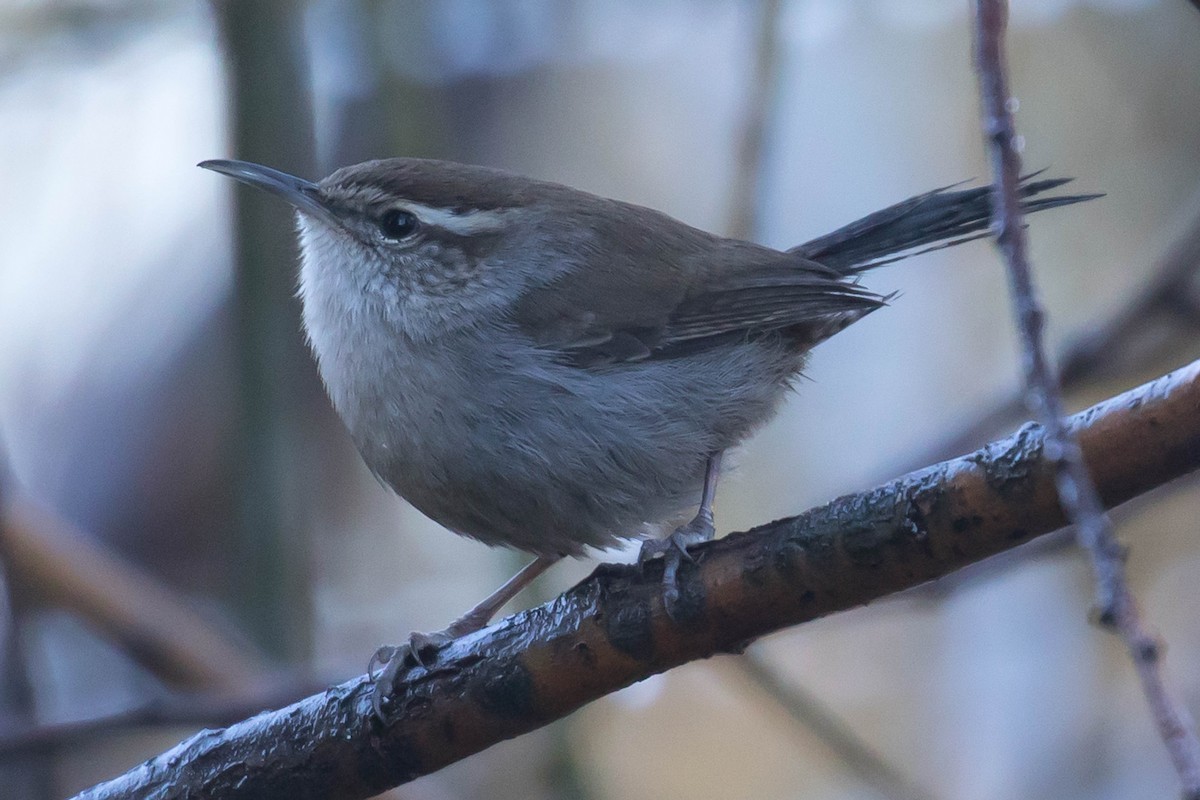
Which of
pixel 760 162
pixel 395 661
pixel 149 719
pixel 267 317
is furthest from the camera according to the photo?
pixel 760 162

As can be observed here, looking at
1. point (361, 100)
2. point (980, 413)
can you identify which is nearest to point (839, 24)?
point (361, 100)

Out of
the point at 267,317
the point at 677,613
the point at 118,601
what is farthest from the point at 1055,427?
the point at 118,601

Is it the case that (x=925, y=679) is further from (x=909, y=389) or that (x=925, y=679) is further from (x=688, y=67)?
(x=688, y=67)

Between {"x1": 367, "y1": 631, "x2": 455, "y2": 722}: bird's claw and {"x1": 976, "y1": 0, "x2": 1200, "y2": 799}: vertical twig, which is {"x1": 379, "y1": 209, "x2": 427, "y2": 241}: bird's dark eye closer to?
{"x1": 367, "y1": 631, "x2": 455, "y2": 722}: bird's claw

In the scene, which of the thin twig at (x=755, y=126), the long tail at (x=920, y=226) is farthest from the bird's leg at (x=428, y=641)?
the thin twig at (x=755, y=126)

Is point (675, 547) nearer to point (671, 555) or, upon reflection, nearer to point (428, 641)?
point (671, 555)

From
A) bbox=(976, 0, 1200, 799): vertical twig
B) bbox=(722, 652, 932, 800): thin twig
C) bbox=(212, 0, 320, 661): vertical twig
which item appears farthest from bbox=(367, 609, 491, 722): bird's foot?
bbox=(976, 0, 1200, 799): vertical twig
